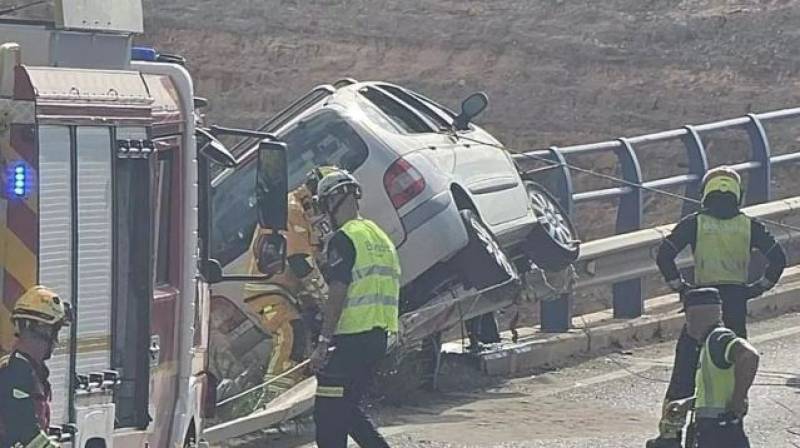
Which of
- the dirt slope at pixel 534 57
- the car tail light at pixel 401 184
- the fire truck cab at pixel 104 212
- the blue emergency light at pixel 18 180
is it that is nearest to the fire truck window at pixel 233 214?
the car tail light at pixel 401 184

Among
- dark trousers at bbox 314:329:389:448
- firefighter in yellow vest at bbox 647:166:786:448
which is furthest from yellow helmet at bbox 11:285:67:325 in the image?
firefighter in yellow vest at bbox 647:166:786:448

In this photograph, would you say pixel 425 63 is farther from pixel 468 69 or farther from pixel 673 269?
pixel 673 269

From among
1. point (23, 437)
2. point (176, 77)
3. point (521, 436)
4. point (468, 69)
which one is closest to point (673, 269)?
point (521, 436)

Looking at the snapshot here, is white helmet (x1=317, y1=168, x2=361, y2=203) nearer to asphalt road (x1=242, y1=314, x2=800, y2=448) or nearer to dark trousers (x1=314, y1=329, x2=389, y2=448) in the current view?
dark trousers (x1=314, y1=329, x2=389, y2=448)

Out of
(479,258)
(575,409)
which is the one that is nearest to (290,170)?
(479,258)

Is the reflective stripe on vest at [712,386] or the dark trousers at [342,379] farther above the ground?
the reflective stripe on vest at [712,386]

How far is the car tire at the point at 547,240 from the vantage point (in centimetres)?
1270

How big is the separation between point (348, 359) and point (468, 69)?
80.5 feet

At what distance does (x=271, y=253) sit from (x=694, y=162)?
26.5 feet

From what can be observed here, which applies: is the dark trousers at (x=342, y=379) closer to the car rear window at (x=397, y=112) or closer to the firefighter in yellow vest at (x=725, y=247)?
the firefighter in yellow vest at (x=725, y=247)

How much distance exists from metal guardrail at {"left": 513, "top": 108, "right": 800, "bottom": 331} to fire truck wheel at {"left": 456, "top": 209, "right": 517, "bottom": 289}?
140cm

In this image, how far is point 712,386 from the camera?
25.1 ft

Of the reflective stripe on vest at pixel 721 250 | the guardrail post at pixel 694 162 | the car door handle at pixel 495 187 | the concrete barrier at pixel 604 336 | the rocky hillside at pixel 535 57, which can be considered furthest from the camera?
the rocky hillside at pixel 535 57

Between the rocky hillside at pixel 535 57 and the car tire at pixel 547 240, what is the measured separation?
361 inches
